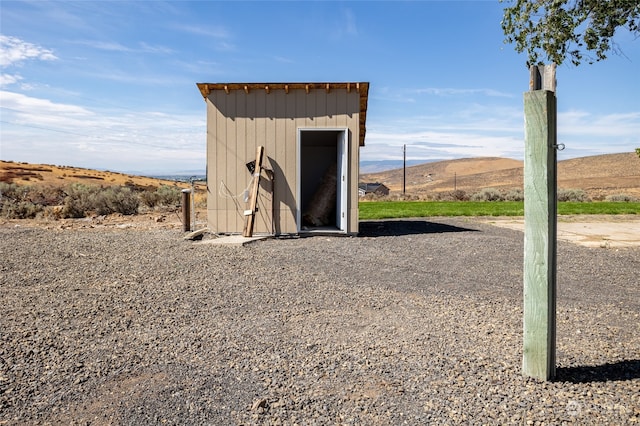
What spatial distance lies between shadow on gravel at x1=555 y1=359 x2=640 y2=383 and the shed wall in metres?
8.07

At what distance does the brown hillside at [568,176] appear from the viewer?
176 feet

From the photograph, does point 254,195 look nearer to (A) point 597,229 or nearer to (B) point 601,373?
(B) point 601,373

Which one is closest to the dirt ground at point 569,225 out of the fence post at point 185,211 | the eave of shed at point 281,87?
the fence post at point 185,211

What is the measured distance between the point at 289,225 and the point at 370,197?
23.5 meters

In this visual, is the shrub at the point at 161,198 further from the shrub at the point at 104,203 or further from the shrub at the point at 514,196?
the shrub at the point at 514,196

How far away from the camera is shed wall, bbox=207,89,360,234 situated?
11570 millimetres

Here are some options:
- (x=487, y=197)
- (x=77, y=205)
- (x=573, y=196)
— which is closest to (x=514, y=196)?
(x=487, y=197)

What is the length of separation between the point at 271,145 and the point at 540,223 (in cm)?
874

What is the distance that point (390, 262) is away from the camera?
27.8ft

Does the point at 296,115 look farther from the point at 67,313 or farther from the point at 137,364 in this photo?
the point at 137,364

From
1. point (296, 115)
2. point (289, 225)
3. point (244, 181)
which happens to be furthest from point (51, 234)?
point (296, 115)

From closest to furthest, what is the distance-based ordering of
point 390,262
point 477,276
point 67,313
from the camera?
point 67,313 < point 477,276 < point 390,262

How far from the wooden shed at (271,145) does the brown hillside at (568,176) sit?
1103 inches

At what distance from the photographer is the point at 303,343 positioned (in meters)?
4.32
